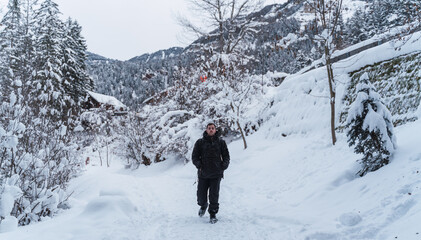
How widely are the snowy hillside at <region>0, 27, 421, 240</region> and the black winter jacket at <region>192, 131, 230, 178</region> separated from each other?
0.91 m

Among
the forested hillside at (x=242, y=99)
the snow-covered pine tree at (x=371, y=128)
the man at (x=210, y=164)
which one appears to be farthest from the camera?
the man at (x=210, y=164)

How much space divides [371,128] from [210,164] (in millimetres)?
2840

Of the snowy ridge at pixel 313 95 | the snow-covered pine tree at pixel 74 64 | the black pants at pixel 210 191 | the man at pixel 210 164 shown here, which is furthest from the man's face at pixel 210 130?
the snow-covered pine tree at pixel 74 64

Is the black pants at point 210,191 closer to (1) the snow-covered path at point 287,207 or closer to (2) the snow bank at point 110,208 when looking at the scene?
(1) the snow-covered path at point 287,207

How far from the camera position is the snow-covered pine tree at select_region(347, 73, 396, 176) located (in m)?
4.37

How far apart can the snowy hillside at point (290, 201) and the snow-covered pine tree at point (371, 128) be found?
0.21m

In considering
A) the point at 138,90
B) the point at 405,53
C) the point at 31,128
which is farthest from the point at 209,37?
the point at 138,90

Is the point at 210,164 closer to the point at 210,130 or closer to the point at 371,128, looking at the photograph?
the point at 210,130

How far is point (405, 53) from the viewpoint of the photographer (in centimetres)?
761

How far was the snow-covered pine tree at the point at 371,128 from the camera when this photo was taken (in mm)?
4371

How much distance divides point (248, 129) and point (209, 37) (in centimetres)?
537

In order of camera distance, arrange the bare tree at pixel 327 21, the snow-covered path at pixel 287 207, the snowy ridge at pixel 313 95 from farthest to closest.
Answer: the snowy ridge at pixel 313 95, the bare tree at pixel 327 21, the snow-covered path at pixel 287 207

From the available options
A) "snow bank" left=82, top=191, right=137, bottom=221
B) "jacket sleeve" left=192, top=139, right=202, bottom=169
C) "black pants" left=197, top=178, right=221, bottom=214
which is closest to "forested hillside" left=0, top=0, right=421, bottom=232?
"snow bank" left=82, top=191, right=137, bottom=221

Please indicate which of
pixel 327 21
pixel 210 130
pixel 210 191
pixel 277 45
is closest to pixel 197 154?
pixel 210 130
